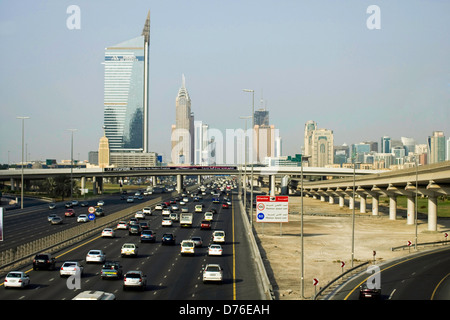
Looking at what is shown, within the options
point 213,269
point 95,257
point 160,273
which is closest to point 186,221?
point 95,257

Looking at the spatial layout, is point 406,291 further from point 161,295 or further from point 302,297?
point 161,295

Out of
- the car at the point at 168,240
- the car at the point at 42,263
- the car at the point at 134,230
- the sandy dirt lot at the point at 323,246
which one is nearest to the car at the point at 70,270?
the car at the point at 42,263

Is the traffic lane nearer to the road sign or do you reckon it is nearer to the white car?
the road sign

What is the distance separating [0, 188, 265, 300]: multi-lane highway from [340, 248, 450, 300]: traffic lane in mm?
6797

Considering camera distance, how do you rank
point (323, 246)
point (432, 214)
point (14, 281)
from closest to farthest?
1. point (14, 281)
2. point (323, 246)
3. point (432, 214)

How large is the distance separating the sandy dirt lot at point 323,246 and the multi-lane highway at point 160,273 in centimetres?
221

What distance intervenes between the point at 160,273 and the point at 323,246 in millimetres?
26155

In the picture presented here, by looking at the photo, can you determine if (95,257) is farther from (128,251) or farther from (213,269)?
(213,269)

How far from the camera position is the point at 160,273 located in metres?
39.2

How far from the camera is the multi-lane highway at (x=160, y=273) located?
3114 cm

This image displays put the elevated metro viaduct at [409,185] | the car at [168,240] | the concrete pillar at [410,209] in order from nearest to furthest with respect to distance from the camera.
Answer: the car at [168,240]
the elevated metro viaduct at [409,185]
the concrete pillar at [410,209]

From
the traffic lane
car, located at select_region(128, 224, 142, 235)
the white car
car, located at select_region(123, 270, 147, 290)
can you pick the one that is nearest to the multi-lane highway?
car, located at select_region(123, 270, 147, 290)

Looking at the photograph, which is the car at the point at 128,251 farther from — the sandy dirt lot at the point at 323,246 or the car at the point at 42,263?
the sandy dirt lot at the point at 323,246
